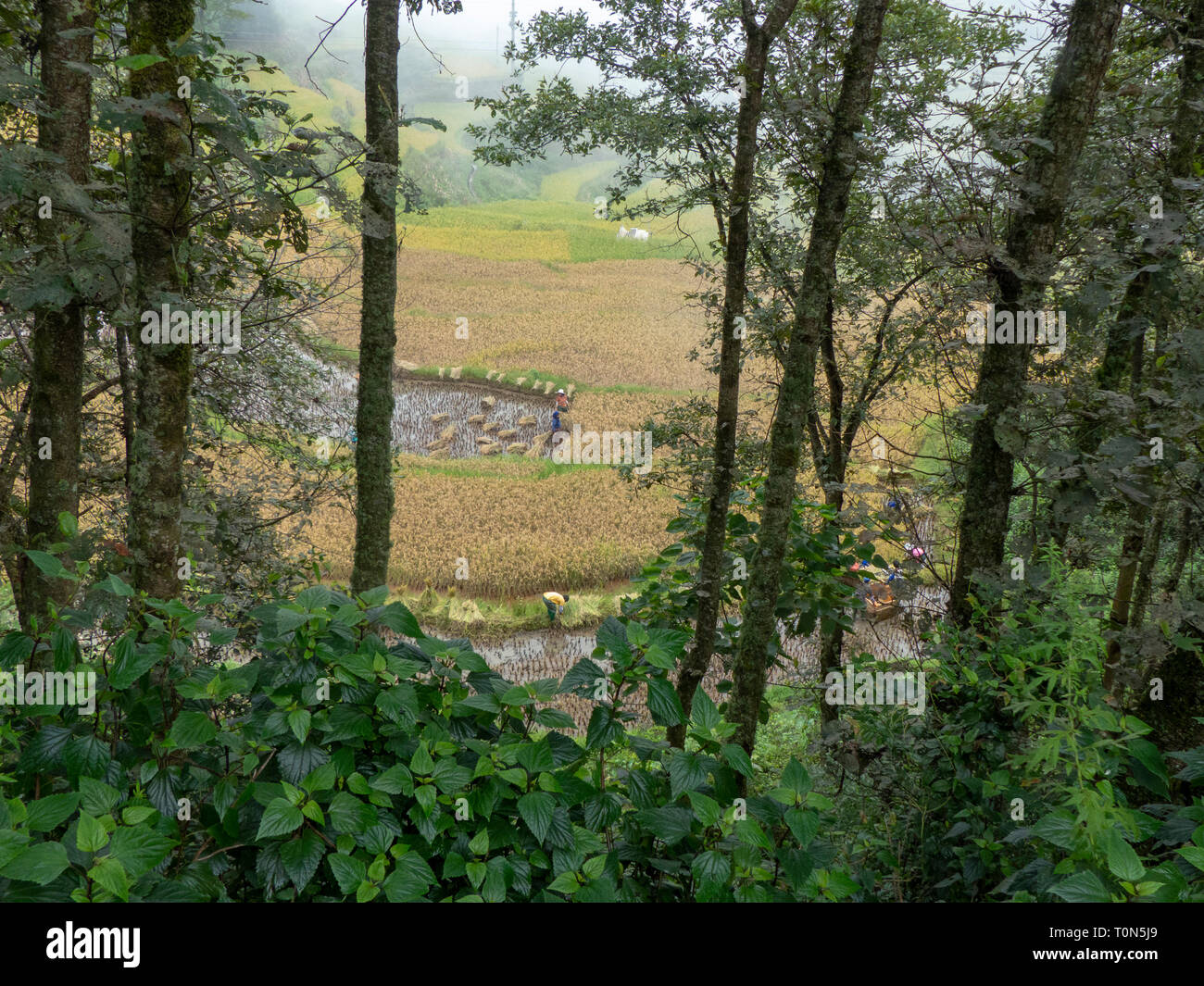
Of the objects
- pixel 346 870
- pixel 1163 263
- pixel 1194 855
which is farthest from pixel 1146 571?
pixel 346 870

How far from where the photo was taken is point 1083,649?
7.52 ft

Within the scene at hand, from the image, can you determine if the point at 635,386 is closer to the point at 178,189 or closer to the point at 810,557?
the point at 810,557

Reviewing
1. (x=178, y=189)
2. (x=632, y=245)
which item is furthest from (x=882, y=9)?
(x=632, y=245)

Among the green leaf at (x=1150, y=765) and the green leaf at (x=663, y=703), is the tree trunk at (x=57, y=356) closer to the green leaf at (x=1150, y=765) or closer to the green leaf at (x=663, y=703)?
the green leaf at (x=663, y=703)

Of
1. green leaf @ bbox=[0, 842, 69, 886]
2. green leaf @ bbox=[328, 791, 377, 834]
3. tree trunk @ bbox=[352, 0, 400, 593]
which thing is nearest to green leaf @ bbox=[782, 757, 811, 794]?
green leaf @ bbox=[328, 791, 377, 834]

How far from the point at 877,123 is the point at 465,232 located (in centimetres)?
3425

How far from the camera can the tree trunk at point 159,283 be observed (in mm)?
2818

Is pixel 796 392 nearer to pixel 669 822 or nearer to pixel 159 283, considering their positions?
pixel 669 822

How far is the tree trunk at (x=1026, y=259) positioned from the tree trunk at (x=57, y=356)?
15.7ft

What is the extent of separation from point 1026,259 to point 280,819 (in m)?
3.76

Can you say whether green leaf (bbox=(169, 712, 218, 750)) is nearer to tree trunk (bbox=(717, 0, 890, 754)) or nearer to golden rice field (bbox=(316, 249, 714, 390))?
tree trunk (bbox=(717, 0, 890, 754))

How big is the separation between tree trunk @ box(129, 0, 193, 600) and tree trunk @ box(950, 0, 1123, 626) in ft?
11.1

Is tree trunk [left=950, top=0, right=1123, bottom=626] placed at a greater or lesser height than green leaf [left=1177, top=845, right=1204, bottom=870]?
greater

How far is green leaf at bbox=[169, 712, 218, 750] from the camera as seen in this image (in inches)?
80.7
